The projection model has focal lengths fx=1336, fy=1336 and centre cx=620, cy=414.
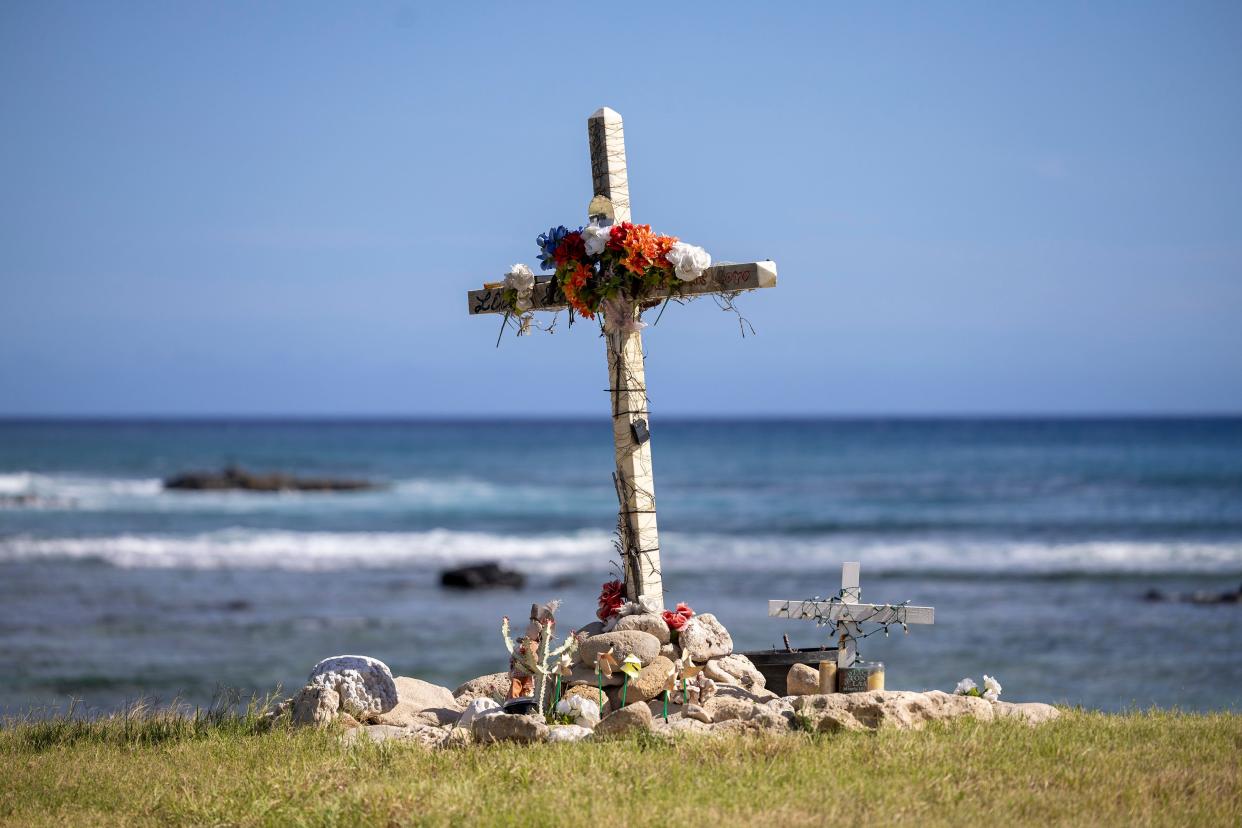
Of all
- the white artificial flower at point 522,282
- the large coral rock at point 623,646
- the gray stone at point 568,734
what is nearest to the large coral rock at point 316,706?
the large coral rock at point 623,646

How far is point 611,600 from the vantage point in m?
9.35

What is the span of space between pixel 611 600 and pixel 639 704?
1666mm

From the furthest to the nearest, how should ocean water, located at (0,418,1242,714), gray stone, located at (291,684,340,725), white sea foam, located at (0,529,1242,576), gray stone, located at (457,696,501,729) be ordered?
white sea foam, located at (0,529,1242,576)
ocean water, located at (0,418,1242,714)
gray stone, located at (291,684,340,725)
gray stone, located at (457,696,501,729)

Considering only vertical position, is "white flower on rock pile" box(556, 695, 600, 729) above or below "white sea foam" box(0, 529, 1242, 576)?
above

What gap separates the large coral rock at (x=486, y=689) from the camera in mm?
9766

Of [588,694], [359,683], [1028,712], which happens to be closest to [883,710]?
[1028,712]

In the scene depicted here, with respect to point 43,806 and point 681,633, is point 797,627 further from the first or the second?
point 43,806

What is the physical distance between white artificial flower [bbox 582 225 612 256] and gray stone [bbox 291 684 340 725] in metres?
3.43

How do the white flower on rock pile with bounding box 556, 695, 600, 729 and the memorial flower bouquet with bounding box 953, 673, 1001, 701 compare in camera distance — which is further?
the memorial flower bouquet with bounding box 953, 673, 1001, 701

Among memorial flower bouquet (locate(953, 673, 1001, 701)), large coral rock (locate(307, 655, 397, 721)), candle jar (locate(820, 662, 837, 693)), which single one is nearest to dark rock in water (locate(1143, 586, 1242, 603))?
memorial flower bouquet (locate(953, 673, 1001, 701))

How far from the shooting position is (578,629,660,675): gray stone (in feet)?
27.9

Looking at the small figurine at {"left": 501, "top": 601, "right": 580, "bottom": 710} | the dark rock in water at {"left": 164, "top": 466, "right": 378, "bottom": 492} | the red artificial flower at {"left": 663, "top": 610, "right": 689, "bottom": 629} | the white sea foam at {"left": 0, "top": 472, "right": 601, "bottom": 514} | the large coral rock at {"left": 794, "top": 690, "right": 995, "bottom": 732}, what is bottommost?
the white sea foam at {"left": 0, "top": 472, "right": 601, "bottom": 514}

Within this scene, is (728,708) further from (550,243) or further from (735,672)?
(550,243)

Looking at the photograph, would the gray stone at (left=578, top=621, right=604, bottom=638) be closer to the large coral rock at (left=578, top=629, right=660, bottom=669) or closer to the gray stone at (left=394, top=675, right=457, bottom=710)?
the large coral rock at (left=578, top=629, right=660, bottom=669)
